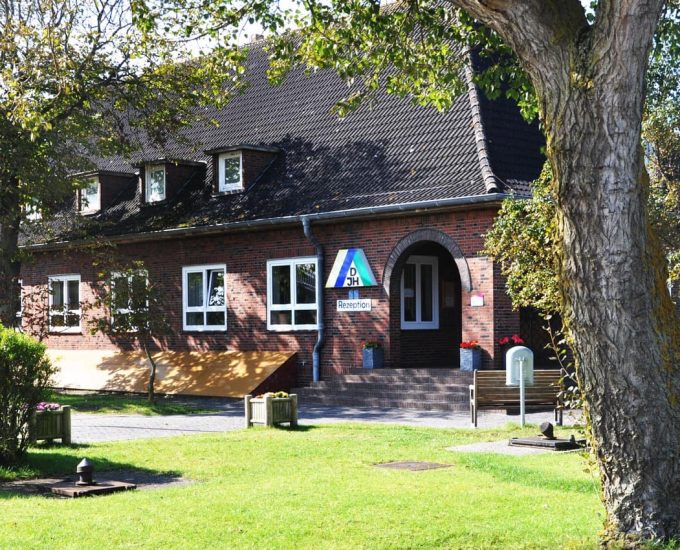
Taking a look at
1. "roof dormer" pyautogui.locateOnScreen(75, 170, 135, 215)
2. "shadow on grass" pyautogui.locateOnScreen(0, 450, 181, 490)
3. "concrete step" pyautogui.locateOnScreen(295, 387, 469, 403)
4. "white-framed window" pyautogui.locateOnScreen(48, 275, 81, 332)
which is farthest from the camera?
"roof dormer" pyautogui.locateOnScreen(75, 170, 135, 215)

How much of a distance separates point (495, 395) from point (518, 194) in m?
5.22

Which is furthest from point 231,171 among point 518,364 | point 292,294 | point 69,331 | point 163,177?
point 518,364

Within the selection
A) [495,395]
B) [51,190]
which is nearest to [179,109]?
[51,190]

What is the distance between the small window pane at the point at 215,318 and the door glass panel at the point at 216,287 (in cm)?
24

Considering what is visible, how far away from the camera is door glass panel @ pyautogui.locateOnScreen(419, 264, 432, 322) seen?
2481 cm

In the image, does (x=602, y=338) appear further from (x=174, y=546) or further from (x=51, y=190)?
(x=51, y=190)

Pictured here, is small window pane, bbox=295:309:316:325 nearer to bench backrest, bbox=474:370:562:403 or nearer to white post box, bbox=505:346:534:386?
bench backrest, bbox=474:370:562:403

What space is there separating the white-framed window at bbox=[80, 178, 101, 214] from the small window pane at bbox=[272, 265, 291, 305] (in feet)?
26.7

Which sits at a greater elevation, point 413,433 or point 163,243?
point 163,243

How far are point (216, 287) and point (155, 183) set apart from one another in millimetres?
4468

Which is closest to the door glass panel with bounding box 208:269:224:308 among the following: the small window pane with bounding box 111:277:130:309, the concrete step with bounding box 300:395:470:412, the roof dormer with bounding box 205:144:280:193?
the roof dormer with bounding box 205:144:280:193

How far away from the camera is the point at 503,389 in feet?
55.5

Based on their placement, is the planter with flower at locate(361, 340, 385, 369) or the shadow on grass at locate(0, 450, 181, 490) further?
the planter with flower at locate(361, 340, 385, 369)

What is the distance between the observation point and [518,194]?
20453mm
